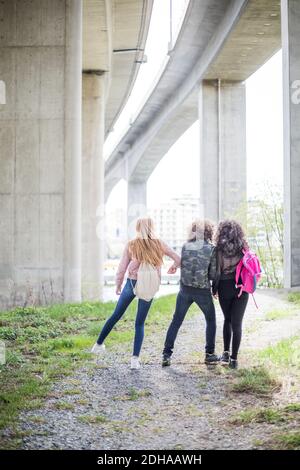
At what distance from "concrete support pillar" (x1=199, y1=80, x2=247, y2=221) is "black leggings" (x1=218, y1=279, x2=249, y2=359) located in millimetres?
18186

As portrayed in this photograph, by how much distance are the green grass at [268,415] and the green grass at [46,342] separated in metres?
1.64

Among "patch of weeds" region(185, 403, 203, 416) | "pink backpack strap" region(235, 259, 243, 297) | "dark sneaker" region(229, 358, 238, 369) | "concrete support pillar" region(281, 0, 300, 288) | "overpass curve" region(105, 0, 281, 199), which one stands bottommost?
"patch of weeds" region(185, 403, 203, 416)

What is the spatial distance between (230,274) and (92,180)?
16.9m

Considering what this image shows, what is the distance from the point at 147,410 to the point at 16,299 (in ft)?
27.1

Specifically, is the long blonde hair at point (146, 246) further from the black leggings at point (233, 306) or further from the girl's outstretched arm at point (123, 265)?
the black leggings at point (233, 306)

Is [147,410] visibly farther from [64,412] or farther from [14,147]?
[14,147]

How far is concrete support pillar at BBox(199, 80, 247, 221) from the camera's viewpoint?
80.5 feet

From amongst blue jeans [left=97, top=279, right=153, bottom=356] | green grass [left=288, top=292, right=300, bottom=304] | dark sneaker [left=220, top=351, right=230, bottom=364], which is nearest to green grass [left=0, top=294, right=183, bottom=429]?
blue jeans [left=97, top=279, right=153, bottom=356]

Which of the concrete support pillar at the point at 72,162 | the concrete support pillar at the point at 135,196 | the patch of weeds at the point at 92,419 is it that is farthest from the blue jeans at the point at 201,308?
the concrete support pillar at the point at 135,196

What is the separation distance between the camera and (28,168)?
1281 centimetres

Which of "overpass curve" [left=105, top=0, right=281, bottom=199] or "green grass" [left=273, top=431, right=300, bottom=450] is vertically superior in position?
"overpass curve" [left=105, top=0, right=281, bottom=199]

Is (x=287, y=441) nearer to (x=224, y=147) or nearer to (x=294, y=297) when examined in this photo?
(x=294, y=297)

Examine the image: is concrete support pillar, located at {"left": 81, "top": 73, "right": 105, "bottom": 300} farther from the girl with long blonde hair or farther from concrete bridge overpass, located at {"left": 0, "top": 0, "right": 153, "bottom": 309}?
the girl with long blonde hair

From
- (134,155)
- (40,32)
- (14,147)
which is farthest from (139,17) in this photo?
(134,155)
